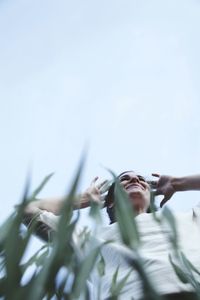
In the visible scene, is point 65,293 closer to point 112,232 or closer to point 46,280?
point 46,280

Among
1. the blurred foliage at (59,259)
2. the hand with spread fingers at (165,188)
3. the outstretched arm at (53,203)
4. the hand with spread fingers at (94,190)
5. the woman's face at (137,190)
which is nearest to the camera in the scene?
the blurred foliage at (59,259)

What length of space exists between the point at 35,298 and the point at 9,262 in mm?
59

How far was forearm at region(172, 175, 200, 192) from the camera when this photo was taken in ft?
5.11

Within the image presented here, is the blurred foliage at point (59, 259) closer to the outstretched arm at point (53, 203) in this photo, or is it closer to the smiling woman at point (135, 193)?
the outstretched arm at point (53, 203)

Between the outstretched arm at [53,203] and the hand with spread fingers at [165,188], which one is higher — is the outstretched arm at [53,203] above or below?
above

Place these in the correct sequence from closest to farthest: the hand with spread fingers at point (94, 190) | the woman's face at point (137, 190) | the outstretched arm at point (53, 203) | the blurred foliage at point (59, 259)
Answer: the blurred foliage at point (59, 259), the outstretched arm at point (53, 203), the hand with spread fingers at point (94, 190), the woman's face at point (137, 190)

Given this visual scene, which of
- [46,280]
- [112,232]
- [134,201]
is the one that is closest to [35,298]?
[46,280]

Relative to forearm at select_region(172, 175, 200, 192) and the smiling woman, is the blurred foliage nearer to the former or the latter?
forearm at select_region(172, 175, 200, 192)

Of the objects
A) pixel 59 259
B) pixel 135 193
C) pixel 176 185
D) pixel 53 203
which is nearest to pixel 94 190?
pixel 53 203

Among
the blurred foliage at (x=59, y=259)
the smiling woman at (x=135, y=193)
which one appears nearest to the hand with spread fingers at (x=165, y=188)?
the smiling woman at (x=135, y=193)

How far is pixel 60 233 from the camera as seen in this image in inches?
24.8

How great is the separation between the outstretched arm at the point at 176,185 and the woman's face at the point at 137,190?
0.93 feet

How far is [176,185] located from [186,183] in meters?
0.03

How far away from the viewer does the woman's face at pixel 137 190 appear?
6.13ft
